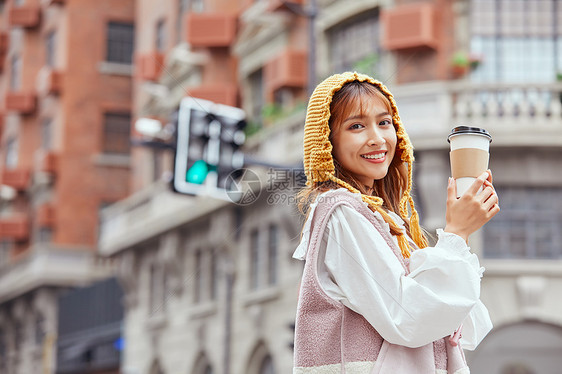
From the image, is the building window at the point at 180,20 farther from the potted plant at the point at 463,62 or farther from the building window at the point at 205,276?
the potted plant at the point at 463,62

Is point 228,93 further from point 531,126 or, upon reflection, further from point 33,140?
→ point 33,140

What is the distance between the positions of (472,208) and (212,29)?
77.6ft

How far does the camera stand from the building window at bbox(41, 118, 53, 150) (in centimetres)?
3656

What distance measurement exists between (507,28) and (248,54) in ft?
25.8

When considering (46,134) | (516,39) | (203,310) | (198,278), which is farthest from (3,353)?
(516,39)

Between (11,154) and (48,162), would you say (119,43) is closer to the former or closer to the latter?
(48,162)

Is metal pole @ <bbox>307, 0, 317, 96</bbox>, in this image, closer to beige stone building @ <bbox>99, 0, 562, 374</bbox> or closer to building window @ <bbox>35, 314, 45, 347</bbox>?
beige stone building @ <bbox>99, 0, 562, 374</bbox>

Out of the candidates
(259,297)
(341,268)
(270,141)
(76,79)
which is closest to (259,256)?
(259,297)

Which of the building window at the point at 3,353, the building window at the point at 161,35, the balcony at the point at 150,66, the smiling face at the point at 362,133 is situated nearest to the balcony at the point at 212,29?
the balcony at the point at 150,66

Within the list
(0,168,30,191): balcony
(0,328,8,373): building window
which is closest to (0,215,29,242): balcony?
(0,168,30,191): balcony

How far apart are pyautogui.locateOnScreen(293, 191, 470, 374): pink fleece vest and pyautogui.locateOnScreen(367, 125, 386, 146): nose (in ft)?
0.73

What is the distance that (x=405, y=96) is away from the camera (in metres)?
19.1

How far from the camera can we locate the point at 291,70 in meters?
23.0

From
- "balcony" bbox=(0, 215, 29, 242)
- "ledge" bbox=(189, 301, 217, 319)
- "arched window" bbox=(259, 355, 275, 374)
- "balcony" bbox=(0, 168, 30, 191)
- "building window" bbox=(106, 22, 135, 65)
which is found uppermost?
"building window" bbox=(106, 22, 135, 65)
